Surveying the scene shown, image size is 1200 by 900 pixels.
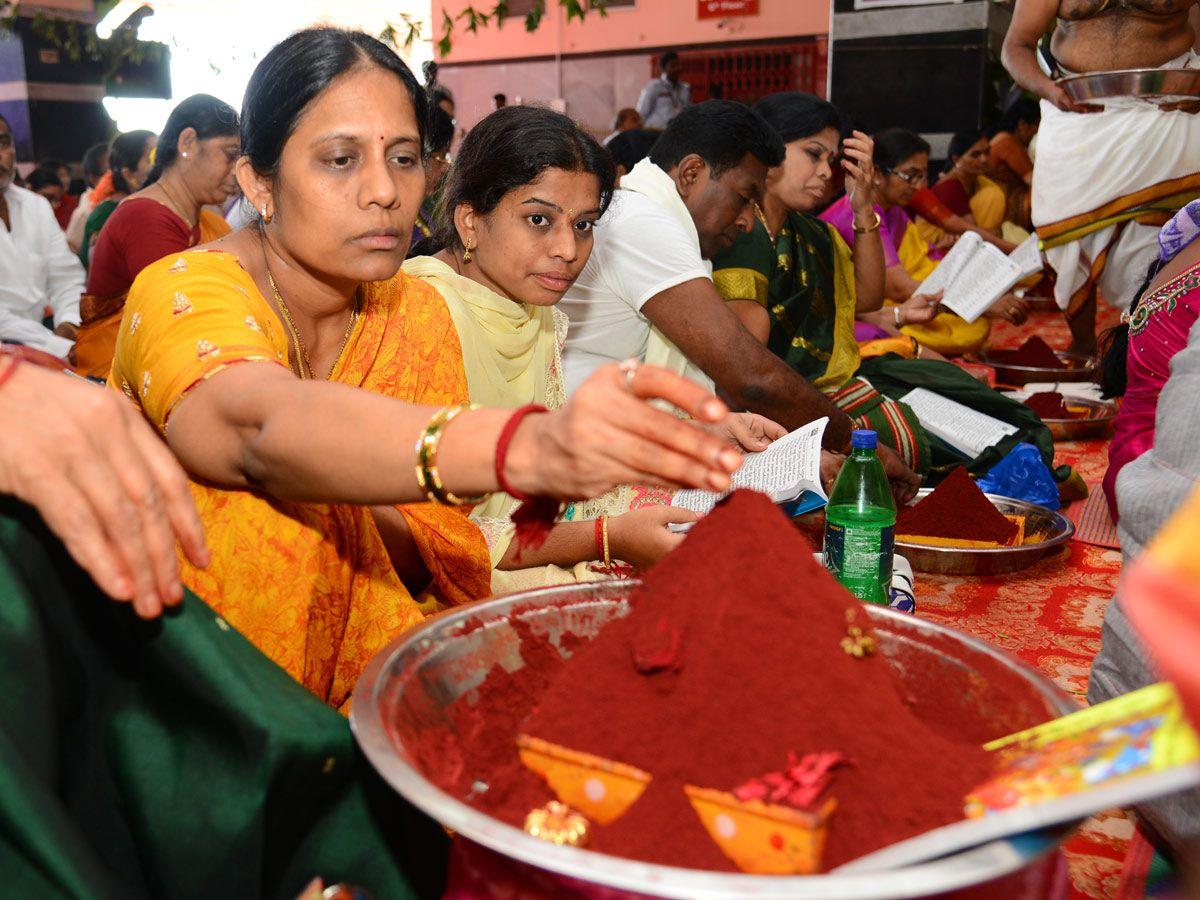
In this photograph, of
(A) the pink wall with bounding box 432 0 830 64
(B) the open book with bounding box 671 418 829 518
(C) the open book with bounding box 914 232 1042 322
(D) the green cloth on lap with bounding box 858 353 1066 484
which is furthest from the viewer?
(A) the pink wall with bounding box 432 0 830 64

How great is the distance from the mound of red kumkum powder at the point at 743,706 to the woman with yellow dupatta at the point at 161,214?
334cm

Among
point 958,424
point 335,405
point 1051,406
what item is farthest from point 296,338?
point 1051,406

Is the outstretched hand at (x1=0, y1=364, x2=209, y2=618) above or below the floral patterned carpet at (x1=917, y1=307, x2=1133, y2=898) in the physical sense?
above

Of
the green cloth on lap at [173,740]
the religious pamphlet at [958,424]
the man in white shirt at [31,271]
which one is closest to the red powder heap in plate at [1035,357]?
the religious pamphlet at [958,424]

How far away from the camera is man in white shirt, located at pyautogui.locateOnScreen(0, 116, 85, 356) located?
174 inches

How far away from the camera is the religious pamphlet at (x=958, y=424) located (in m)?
3.08

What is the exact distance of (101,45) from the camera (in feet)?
34.7

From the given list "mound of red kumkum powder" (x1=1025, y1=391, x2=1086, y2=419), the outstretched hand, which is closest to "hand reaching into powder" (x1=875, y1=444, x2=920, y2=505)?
"mound of red kumkum powder" (x1=1025, y1=391, x2=1086, y2=419)

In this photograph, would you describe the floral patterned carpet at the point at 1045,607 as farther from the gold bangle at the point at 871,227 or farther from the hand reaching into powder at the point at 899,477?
the gold bangle at the point at 871,227

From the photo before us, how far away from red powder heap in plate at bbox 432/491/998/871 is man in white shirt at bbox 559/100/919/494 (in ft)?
6.10

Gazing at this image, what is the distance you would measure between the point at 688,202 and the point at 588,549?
1530mm

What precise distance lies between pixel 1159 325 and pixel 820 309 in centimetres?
146

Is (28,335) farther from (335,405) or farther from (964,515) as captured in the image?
(335,405)

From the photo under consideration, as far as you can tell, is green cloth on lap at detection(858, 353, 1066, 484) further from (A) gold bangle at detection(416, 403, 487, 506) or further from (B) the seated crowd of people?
(A) gold bangle at detection(416, 403, 487, 506)
